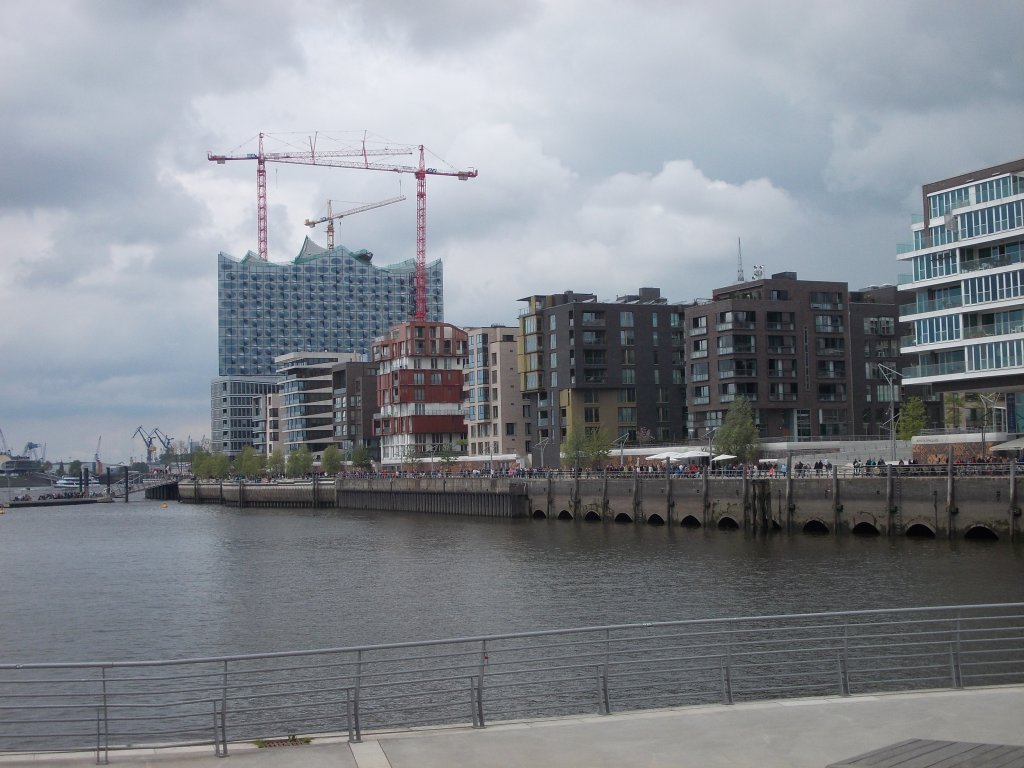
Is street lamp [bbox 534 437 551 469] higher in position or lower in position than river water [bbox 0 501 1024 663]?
higher

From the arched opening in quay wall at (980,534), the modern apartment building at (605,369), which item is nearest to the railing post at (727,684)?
the arched opening in quay wall at (980,534)

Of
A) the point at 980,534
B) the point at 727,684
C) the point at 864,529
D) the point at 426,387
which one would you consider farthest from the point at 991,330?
the point at 426,387

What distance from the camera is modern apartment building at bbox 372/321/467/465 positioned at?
19225cm

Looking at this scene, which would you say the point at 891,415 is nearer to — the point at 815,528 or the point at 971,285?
the point at 971,285

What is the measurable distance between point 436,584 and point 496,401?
10418 cm

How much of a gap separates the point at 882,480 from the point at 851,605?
3107cm

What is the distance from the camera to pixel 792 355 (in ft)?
423

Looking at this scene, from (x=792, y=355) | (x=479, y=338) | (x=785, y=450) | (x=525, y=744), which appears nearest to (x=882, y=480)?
(x=785, y=450)

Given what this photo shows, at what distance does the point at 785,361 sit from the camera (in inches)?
5064

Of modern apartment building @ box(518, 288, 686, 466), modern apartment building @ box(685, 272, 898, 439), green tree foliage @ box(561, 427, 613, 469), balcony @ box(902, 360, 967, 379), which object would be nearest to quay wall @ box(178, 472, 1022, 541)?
green tree foliage @ box(561, 427, 613, 469)

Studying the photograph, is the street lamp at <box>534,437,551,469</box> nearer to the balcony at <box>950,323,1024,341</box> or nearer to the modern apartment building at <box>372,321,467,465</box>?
the modern apartment building at <box>372,321,467,465</box>

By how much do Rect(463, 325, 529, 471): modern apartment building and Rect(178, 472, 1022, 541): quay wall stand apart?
20406 mm

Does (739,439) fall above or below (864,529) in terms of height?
above

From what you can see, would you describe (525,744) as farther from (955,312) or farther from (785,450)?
(785,450)
